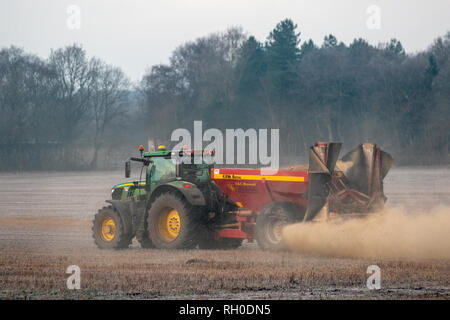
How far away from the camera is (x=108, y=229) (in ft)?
51.2

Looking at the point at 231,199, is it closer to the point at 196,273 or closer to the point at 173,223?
the point at 173,223

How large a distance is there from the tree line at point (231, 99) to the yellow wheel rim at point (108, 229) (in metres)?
22.6

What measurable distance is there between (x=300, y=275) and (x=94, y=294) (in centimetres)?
318

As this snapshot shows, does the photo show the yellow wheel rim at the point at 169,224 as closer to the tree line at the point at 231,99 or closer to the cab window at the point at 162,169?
the cab window at the point at 162,169

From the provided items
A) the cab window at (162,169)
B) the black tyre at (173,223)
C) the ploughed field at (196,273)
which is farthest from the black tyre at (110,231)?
the cab window at (162,169)

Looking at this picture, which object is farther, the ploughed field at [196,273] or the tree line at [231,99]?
the tree line at [231,99]

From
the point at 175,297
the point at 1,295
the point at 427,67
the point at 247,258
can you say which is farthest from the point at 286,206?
the point at 427,67

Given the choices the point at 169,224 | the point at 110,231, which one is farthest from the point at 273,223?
the point at 110,231

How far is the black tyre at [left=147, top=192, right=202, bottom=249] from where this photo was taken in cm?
1434

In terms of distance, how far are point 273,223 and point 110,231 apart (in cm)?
387

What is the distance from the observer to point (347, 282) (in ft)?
32.9

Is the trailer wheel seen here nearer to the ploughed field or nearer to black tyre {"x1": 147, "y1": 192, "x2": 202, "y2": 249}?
the ploughed field

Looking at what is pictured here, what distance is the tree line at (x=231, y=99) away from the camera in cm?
4925

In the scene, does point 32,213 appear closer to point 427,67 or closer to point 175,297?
point 175,297
